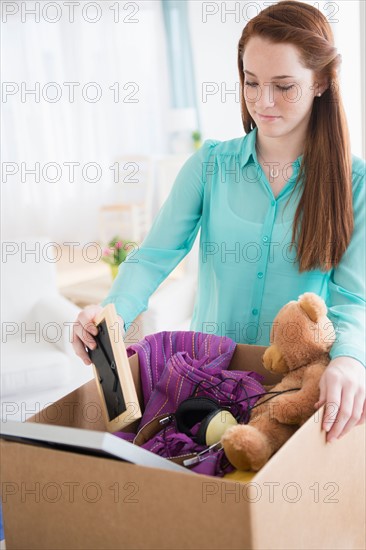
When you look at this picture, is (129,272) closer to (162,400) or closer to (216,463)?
(162,400)

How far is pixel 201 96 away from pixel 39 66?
263 centimetres

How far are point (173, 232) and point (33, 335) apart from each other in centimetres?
195

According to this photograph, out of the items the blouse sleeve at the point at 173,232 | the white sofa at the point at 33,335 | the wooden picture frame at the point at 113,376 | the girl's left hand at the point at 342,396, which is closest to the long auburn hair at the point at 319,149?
the blouse sleeve at the point at 173,232

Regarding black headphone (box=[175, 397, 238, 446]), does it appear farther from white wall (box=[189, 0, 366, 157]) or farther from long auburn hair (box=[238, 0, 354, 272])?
white wall (box=[189, 0, 366, 157])

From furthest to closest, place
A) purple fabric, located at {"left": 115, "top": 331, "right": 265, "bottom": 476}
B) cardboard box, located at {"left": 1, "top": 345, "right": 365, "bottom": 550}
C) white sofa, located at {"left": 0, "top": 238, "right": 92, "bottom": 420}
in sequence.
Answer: white sofa, located at {"left": 0, "top": 238, "right": 92, "bottom": 420}, purple fabric, located at {"left": 115, "top": 331, "right": 265, "bottom": 476}, cardboard box, located at {"left": 1, "top": 345, "right": 365, "bottom": 550}

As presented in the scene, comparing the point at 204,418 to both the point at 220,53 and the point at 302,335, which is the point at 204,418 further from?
the point at 220,53

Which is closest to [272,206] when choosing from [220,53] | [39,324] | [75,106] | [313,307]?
[313,307]

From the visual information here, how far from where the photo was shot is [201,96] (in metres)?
4.69

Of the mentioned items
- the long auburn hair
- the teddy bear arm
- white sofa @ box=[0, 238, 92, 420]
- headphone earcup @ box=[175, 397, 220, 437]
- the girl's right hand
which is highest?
the long auburn hair

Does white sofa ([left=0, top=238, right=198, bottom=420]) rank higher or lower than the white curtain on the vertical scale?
lower

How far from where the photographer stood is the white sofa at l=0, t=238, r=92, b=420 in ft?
9.21

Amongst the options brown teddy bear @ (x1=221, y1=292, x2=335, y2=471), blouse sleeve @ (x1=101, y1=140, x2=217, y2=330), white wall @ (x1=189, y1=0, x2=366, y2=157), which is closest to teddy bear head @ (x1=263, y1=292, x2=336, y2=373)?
brown teddy bear @ (x1=221, y1=292, x2=335, y2=471)

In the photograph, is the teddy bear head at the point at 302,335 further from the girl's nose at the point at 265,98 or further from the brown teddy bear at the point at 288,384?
the girl's nose at the point at 265,98

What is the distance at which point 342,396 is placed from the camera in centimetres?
84
